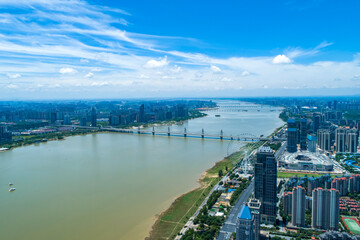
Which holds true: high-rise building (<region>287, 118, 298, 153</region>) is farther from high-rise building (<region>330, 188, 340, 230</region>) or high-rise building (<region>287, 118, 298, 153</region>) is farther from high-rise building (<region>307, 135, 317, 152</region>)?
high-rise building (<region>330, 188, 340, 230</region>)

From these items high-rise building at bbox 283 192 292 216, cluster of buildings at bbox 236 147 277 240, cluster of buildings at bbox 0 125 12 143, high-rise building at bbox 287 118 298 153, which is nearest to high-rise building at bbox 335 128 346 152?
high-rise building at bbox 287 118 298 153

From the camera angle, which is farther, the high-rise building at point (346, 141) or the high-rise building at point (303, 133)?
the high-rise building at point (303, 133)

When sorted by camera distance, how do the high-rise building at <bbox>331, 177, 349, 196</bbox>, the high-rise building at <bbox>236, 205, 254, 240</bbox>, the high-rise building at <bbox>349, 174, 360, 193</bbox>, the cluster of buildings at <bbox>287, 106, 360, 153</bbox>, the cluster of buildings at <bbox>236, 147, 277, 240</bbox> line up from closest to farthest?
the high-rise building at <bbox>236, 205, 254, 240</bbox> → the cluster of buildings at <bbox>236, 147, 277, 240</bbox> → the high-rise building at <bbox>331, 177, 349, 196</bbox> → the high-rise building at <bbox>349, 174, 360, 193</bbox> → the cluster of buildings at <bbox>287, 106, 360, 153</bbox>

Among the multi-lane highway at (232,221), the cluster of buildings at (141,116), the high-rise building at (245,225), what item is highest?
the cluster of buildings at (141,116)

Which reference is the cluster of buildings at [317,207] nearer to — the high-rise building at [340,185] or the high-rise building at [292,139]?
the high-rise building at [340,185]

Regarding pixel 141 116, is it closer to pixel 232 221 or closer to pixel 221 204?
pixel 221 204

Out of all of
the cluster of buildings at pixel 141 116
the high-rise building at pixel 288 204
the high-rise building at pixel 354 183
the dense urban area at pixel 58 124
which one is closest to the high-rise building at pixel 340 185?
the high-rise building at pixel 354 183
